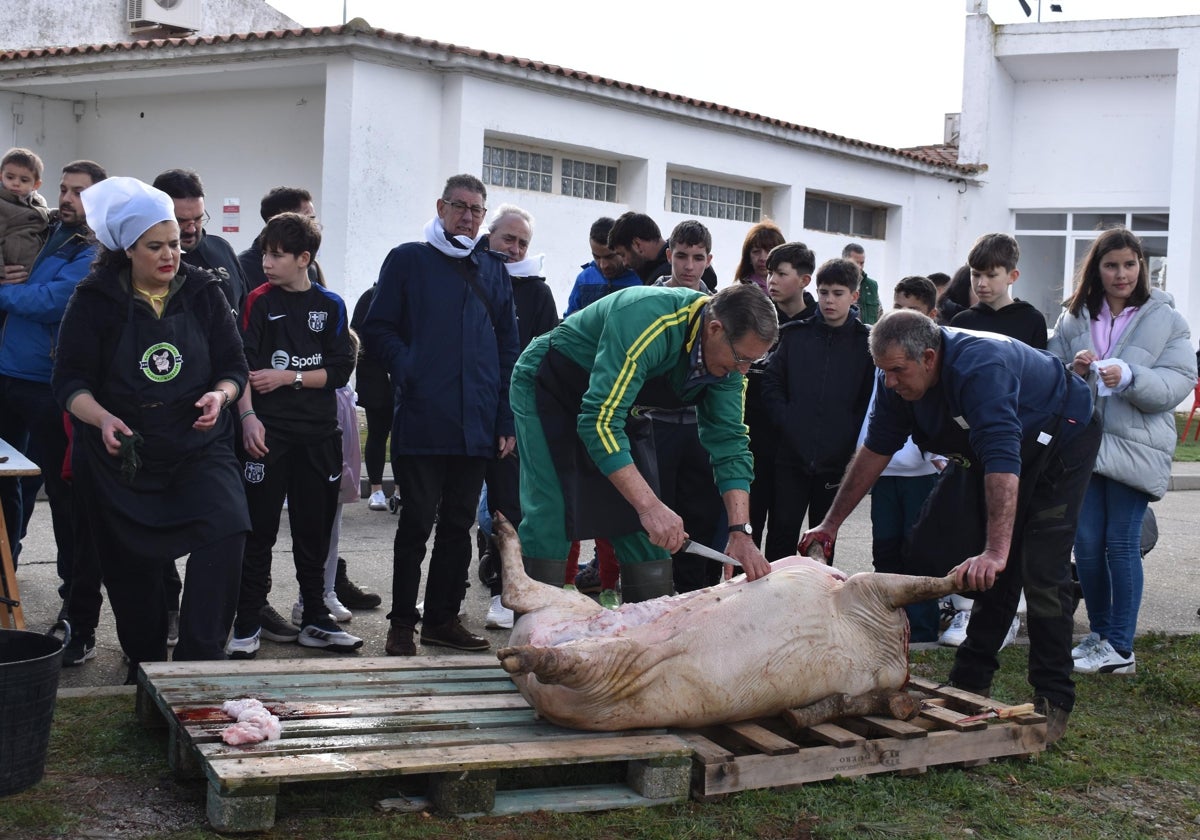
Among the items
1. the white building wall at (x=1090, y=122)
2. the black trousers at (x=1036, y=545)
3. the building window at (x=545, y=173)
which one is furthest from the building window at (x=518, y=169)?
the black trousers at (x=1036, y=545)

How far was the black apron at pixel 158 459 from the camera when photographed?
4.66 meters

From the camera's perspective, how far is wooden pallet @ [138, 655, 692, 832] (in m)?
3.65

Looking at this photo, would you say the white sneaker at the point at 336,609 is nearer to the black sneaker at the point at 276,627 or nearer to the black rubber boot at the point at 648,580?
the black sneaker at the point at 276,627

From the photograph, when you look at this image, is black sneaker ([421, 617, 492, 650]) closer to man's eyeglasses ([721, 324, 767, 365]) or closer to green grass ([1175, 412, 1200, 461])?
man's eyeglasses ([721, 324, 767, 365])

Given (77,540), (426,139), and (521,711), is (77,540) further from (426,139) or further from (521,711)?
(426,139)

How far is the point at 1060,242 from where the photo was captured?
2431cm

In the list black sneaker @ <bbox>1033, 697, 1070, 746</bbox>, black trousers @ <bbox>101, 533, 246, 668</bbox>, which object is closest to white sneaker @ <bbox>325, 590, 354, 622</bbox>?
black trousers @ <bbox>101, 533, 246, 668</bbox>

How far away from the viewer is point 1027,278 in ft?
80.0

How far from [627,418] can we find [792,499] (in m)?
1.77

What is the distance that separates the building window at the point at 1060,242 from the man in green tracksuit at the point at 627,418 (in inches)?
796

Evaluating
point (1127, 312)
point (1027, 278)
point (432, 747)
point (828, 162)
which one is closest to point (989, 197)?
point (1027, 278)

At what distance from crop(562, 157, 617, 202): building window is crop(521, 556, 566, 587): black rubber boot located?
12189 millimetres

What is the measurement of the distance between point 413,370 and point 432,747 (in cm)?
235

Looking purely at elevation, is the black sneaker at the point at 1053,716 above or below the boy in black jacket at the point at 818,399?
below
